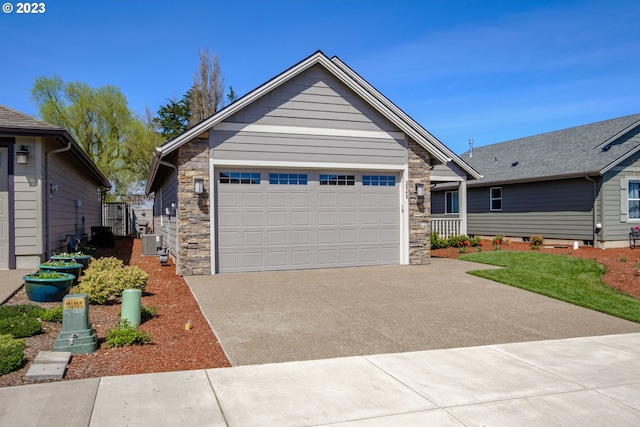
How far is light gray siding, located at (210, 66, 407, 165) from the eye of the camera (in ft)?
39.2

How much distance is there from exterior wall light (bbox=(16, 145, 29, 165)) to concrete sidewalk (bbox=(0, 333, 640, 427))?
805 cm

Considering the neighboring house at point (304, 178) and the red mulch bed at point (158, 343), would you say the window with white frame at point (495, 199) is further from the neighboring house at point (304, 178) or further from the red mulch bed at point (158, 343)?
the red mulch bed at point (158, 343)

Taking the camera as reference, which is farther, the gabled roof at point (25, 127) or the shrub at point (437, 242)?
the shrub at point (437, 242)

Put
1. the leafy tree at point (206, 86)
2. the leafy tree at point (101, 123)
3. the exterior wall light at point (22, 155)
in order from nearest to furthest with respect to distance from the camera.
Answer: the exterior wall light at point (22, 155) → the leafy tree at point (101, 123) → the leafy tree at point (206, 86)

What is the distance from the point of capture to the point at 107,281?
8.24m

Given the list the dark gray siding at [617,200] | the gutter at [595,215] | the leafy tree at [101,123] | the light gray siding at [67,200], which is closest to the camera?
the light gray siding at [67,200]

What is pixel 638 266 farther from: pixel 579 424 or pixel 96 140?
pixel 96 140

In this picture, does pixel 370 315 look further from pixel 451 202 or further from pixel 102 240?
pixel 451 202

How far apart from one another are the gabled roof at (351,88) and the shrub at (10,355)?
6.48 metres

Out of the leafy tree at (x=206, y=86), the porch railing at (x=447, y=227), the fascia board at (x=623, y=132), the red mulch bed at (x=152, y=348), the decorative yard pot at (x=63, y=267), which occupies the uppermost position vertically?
the leafy tree at (x=206, y=86)

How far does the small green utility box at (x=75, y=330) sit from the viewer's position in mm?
5590

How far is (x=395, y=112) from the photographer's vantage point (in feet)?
43.2

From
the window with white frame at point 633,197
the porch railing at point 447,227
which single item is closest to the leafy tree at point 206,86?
the porch railing at point 447,227

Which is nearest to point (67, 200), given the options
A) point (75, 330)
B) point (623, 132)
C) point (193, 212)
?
point (193, 212)
